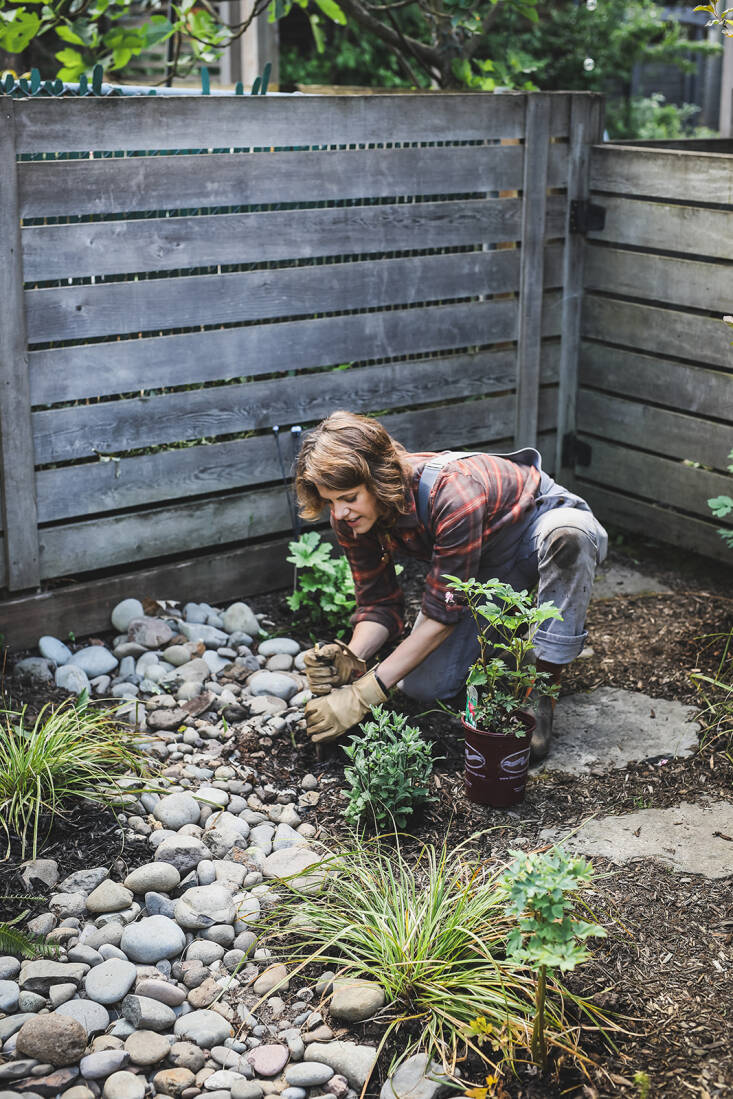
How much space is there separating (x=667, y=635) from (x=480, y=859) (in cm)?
170

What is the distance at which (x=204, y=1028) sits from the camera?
2504 mm

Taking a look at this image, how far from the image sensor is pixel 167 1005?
259cm

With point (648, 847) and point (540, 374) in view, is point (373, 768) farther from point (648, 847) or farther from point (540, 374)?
point (540, 374)

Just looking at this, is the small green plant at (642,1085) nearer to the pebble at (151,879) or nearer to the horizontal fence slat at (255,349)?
the pebble at (151,879)

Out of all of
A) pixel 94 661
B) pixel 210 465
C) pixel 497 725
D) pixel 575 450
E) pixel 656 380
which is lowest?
pixel 94 661

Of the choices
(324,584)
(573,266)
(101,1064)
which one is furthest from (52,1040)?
(573,266)

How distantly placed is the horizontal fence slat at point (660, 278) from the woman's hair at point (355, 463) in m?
→ 1.99

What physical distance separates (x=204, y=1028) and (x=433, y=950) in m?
0.53

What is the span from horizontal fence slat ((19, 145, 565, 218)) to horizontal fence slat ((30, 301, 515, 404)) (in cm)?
47

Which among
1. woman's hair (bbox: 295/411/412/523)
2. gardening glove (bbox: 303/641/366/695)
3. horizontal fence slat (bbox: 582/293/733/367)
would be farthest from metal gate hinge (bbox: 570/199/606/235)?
gardening glove (bbox: 303/641/366/695)

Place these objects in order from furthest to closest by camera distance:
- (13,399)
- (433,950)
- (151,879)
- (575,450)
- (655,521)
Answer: (575,450)
(655,521)
(13,399)
(151,879)
(433,950)

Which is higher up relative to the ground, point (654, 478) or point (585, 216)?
point (585, 216)

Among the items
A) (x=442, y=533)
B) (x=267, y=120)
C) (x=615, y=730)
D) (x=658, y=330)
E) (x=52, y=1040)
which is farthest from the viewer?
(x=658, y=330)

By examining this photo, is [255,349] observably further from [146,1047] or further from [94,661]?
[146,1047]
